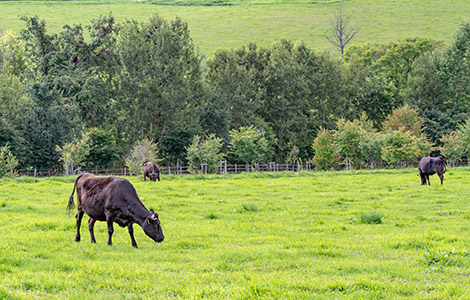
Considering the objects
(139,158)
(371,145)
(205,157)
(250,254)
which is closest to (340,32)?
(371,145)

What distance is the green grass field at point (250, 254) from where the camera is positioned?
7633 millimetres

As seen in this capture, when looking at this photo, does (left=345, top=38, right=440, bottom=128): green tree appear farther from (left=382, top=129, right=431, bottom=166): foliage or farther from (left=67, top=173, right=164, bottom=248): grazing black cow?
(left=67, top=173, right=164, bottom=248): grazing black cow

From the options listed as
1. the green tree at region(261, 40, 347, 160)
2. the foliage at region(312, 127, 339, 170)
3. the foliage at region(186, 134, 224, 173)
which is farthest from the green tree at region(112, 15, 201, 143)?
the foliage at region(312, 127, 339, 170)

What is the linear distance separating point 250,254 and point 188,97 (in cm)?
4860

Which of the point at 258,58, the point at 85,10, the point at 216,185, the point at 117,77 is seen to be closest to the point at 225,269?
the point at 216,185

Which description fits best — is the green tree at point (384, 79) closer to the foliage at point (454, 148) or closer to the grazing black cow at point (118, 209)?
the foliage at point (454, 148)

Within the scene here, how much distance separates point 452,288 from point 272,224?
7428 millimetres

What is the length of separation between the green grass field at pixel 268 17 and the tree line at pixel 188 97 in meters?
68.6

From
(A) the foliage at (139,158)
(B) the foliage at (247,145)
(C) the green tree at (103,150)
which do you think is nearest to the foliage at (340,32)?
(B) the foliage at (247,145)

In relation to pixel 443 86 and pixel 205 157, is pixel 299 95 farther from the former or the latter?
pixel 205 157

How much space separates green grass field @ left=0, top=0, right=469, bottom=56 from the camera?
144250mm

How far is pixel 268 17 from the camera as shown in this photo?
566 ft

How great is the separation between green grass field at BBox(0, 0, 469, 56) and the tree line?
225ft

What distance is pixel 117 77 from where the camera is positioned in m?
56.3
